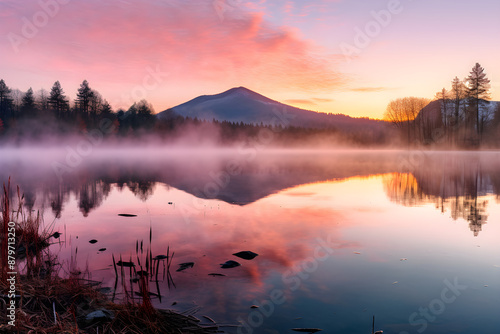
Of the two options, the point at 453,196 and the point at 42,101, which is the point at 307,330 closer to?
the point at 453,196

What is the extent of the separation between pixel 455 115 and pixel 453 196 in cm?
9591

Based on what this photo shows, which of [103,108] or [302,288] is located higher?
[103,108]

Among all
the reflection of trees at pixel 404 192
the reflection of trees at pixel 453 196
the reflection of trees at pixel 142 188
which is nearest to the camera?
the reflection of trees at pixel 453 196

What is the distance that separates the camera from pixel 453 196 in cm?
2439

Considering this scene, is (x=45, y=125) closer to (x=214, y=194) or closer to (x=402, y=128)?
(x=214, y=194)

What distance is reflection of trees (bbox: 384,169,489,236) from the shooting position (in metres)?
18.0

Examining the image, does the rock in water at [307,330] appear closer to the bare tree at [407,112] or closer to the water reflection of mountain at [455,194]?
the water reflection of mountain at [455,194]

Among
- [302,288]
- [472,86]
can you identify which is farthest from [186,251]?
[472,86]

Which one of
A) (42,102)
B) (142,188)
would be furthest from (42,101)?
(142,188)

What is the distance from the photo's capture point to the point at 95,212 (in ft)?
64.0

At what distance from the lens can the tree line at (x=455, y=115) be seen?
322 feet

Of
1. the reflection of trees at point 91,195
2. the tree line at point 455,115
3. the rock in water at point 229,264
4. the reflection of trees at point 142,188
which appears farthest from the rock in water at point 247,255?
the tree line at point 455,115

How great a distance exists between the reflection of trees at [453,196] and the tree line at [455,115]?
75042 mm

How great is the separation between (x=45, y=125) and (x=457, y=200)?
129 m
